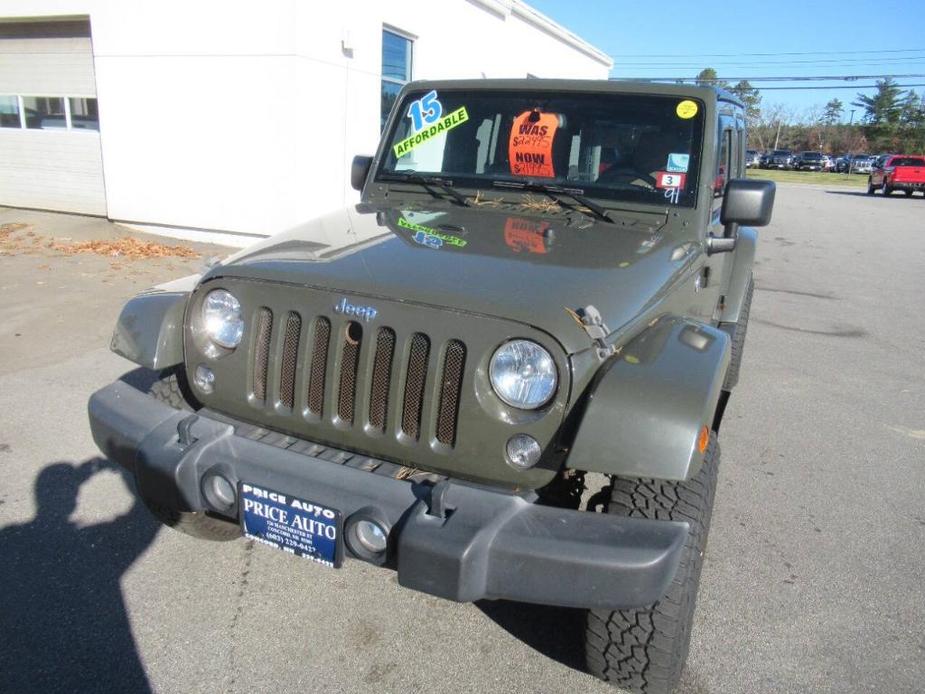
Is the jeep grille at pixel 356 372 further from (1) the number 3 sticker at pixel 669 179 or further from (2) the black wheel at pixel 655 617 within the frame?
(1) the number 3 sticker at pixel 669 179

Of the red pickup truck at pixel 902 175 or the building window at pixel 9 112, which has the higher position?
the building window at pixel 9 112

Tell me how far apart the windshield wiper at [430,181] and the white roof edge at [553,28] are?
461 inches

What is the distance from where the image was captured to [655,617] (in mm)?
Answer: 2154

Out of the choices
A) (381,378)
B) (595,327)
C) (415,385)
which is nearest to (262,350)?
(381,378)

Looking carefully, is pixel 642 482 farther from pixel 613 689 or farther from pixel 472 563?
pixel 613 689

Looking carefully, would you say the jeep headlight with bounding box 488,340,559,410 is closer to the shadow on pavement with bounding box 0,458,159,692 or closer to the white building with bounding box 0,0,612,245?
the shadow on pavement with bounding box 0,458,159,692

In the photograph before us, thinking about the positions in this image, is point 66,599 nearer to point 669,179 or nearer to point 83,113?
point 669,179

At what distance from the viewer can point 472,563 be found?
196 centimetres

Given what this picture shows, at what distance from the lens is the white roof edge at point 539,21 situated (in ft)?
44.8

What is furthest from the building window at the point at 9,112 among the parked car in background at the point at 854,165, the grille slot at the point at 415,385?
the parked car in background at the point at 854,165

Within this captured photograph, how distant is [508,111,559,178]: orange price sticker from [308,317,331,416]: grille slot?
1487 millimetres

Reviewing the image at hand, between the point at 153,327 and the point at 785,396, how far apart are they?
4.41 m

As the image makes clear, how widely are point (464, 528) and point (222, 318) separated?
1.18 meters

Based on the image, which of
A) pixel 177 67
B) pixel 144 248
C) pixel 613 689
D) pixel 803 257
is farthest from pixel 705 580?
pixel 803 257
